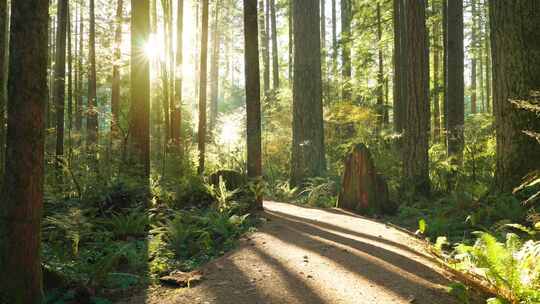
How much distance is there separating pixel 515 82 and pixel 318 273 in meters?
5.21

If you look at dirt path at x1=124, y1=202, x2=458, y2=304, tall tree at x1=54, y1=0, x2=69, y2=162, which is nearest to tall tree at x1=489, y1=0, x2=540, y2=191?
dirt path at x1=124, y1=202, x2=458, y2=304

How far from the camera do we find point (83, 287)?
4.46 m

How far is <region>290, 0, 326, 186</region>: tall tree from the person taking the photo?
13.4 meters

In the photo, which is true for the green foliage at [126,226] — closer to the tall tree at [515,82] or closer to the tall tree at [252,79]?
the tall tree at [252,79]

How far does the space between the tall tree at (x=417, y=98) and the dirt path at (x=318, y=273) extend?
160 inches

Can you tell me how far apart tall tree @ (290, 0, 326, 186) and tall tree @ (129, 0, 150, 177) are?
4.81 meters

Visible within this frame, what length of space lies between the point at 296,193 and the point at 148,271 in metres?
8.03

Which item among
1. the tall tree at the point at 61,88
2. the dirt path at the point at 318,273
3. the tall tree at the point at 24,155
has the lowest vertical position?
the dirt path at the point at 318,273

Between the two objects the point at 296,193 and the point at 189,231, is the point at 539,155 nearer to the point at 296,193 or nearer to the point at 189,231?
the point at 189,231

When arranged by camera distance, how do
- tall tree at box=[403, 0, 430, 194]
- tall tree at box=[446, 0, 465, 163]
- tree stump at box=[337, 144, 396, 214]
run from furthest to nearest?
tall tree at box=[446, 0, 465, 163] → tall tree at box=[403, 0, 430, 194] → tree stump at box=[337, 144, 396, 214]

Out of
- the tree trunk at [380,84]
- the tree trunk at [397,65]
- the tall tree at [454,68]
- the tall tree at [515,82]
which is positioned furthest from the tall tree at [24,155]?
the tree trunk at [380,84]

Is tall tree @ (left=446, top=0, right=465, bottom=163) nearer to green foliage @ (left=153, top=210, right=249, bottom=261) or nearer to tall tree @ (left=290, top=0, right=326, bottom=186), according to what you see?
tall tree @ (left=290, top=0, right=326, bottom=186)

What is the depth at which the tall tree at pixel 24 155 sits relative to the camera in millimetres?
3688

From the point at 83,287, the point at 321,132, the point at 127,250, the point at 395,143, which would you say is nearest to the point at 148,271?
the point at 127,250
